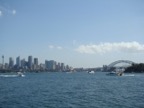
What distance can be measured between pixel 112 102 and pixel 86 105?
405 cm

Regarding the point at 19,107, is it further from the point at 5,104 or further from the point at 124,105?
the point at 124,105

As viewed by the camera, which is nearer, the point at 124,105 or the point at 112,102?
the point at 124,105

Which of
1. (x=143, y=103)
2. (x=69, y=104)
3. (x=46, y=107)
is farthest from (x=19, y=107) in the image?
(x=143, y=103)

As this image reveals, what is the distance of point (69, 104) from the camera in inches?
1375

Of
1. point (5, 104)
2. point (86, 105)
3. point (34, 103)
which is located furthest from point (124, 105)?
point (5, 104)

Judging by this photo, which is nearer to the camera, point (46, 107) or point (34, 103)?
point (46, 107)

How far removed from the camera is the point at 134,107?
32656 mm

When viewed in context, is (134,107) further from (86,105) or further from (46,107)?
(46,107)

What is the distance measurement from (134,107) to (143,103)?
10.4 ft

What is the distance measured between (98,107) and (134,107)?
3987 millimetres

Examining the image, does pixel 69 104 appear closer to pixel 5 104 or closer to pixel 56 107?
pixel 56 107

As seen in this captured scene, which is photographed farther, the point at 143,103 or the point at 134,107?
the point at 143,103

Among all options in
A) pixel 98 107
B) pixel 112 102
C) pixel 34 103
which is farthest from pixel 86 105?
pixel 34 103

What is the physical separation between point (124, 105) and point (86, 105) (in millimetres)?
4405
